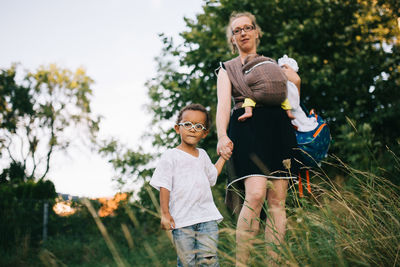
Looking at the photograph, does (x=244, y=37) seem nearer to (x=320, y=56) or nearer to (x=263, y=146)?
(x=263, y=146)

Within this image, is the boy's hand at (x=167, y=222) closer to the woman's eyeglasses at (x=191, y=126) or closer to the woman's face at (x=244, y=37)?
the woman's eyeglasses at (x=191, y=126)

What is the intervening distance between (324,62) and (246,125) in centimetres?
612

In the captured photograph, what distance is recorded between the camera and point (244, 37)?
2.80 meters

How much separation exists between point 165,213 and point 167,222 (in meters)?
0.06

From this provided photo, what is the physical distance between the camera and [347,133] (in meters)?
6.51

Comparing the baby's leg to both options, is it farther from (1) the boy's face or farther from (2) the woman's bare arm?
(1) the boy's face

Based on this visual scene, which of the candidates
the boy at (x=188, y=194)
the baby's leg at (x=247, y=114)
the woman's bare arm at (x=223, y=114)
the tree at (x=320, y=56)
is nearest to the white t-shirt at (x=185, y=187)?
the boy at (x=188, y=194)

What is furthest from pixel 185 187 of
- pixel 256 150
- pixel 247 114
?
pixel 247 114

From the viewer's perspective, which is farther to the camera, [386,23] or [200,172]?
[386,23]

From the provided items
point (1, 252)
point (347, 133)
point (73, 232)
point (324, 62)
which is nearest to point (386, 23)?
point (324, 62)

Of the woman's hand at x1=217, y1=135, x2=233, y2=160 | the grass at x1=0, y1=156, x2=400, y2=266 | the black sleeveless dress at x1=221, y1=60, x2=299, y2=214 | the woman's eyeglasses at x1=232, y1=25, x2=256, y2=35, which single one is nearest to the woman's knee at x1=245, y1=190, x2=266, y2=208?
the black sleeveless dress at x1=221, y1=60, x2=299, y2=214

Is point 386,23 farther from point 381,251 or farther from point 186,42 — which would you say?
point 381,251

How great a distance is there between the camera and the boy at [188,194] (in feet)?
7.52

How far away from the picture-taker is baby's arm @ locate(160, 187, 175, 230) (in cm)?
225
